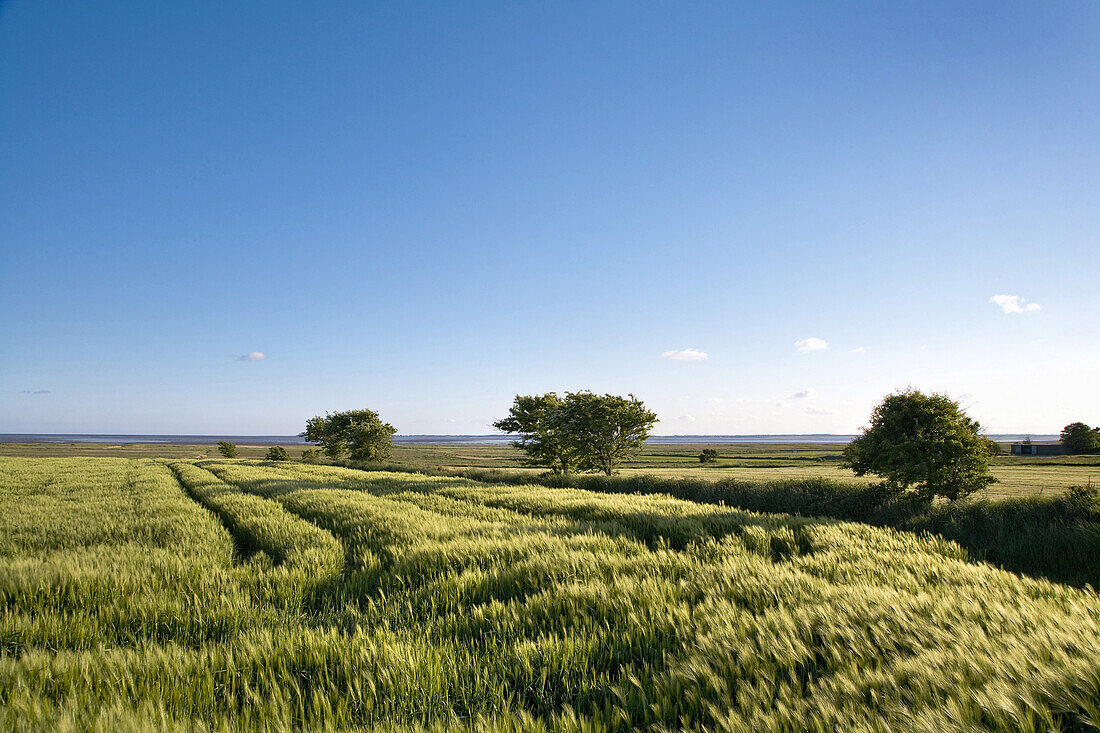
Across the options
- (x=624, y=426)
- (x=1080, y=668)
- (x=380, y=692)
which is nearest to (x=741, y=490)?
(x=624, y=426)

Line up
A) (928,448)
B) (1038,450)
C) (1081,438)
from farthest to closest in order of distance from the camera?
1. (1038,450)
2. (1081,438)
3. (928,448)

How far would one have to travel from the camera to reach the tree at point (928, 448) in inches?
606

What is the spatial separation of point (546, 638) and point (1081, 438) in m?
75.0

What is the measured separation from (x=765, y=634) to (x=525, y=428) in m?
31.4

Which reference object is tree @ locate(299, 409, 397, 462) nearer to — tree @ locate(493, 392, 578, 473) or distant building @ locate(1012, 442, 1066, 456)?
tree @ locate(493, 392, 578, 473)

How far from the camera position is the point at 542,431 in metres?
32.5

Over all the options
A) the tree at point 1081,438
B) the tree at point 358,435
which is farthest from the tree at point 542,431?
the tree at point 1081,438

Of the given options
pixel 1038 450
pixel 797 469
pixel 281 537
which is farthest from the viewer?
pixel 1038 450

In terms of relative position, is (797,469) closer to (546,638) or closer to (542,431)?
(542,431)

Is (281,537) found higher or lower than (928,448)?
lower

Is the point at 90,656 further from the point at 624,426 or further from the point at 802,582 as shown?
the point at 624,426

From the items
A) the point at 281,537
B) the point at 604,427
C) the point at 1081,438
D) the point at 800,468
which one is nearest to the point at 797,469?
the point at 800,468

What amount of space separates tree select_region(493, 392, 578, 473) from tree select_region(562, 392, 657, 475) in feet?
2.03

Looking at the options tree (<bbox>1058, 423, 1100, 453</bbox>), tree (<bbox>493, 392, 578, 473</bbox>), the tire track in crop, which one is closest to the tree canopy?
tree (<bbox>493, 392, 578, 473</bbox>)
